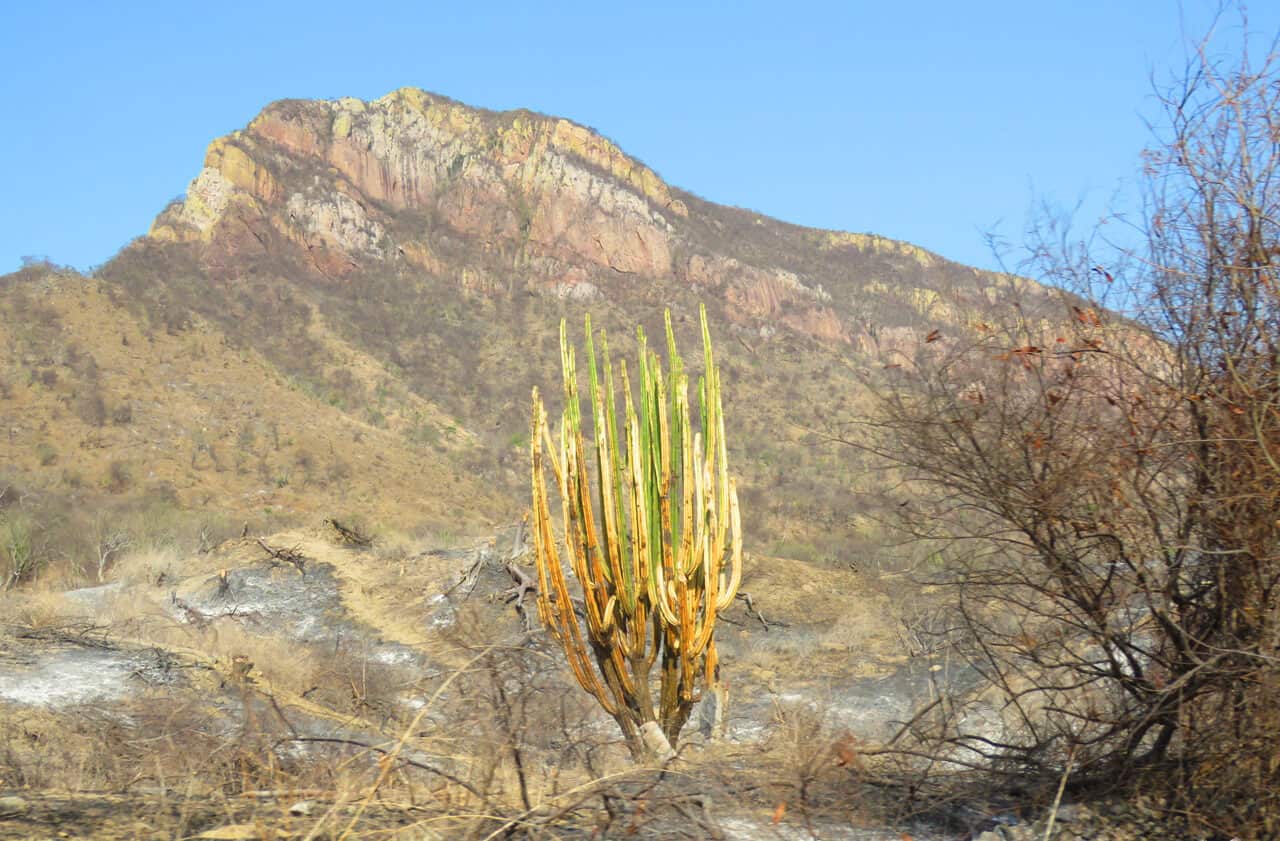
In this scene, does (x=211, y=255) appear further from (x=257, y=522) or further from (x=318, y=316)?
(x=257, y=522)

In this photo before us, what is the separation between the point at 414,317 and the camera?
50.0m

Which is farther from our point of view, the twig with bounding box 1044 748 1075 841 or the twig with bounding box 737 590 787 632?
the twig with bounding box 737 590 787 632

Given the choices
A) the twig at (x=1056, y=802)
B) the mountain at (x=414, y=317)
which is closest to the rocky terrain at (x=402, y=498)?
the mountain at (x=414, y=317)

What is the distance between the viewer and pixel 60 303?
37.3 m

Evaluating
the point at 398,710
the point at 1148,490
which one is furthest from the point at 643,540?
the point at 398,710

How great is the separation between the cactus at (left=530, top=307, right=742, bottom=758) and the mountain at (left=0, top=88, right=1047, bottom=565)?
46.0 inches

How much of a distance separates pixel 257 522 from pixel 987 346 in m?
25.7

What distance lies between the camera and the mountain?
30.7 m

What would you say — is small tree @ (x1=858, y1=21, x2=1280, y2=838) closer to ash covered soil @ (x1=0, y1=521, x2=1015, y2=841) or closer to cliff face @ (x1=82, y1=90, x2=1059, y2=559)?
ash covered soil @ (x1=0, y1=521, x2=1015, y2=841)

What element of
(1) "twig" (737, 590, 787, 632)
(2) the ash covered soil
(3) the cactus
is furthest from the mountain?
(1) "twig" (737, 590, 787, 632)

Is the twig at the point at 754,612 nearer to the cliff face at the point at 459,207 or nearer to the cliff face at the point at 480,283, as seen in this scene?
the cliff face at the point at 480,283

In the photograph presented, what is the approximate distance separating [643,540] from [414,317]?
45.9m

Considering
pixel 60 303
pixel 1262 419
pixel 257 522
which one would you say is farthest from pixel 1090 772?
pixel 60 303

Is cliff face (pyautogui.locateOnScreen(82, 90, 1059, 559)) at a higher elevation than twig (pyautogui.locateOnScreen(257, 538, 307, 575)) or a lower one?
higher
